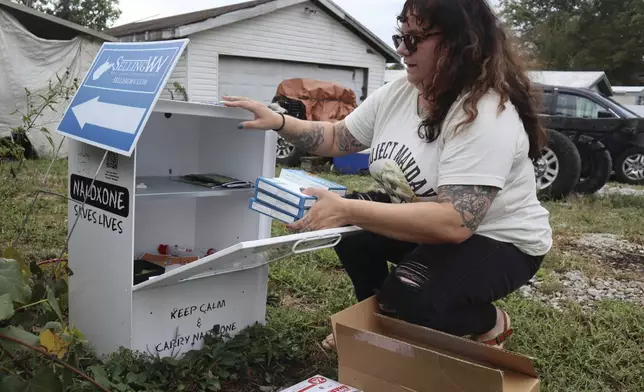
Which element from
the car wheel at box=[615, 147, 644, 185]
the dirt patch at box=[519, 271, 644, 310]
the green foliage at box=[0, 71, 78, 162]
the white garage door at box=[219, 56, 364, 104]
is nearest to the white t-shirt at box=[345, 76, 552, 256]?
the green foliage at box=[0, 71, 78, 162]

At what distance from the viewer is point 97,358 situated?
215 cm

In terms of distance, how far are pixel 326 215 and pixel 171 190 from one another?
2.34 feet

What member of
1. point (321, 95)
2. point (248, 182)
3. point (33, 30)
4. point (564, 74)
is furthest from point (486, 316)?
point (564, 74)

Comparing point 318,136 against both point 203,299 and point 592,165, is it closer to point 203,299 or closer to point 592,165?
point 203,299

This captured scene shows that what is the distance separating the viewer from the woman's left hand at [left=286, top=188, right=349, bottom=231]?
1.80 m

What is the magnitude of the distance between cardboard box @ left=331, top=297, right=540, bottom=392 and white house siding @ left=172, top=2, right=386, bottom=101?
925cm

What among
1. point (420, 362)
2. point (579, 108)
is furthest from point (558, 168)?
point (420, 362)

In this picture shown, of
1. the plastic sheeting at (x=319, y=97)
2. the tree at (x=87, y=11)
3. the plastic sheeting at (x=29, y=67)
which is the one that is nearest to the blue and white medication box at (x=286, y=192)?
the plastic sheeting at (x=29, y=67)

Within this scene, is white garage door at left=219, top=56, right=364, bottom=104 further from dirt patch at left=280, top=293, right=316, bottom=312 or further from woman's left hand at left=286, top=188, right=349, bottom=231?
woman's left hand at left=286, top=188, right=349, bottom=231

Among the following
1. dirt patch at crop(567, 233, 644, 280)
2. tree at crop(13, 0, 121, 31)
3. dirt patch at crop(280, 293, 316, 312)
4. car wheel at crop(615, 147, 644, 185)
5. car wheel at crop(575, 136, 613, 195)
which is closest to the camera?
dirt patch at crop(280, 293, 316, 312)

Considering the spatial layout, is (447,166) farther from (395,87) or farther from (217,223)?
(217,223)

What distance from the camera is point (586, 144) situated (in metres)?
7.17

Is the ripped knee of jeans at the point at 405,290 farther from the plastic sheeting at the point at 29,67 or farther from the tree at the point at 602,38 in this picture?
the tree at the point at 602,38

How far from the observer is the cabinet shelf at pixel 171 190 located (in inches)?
84.1
